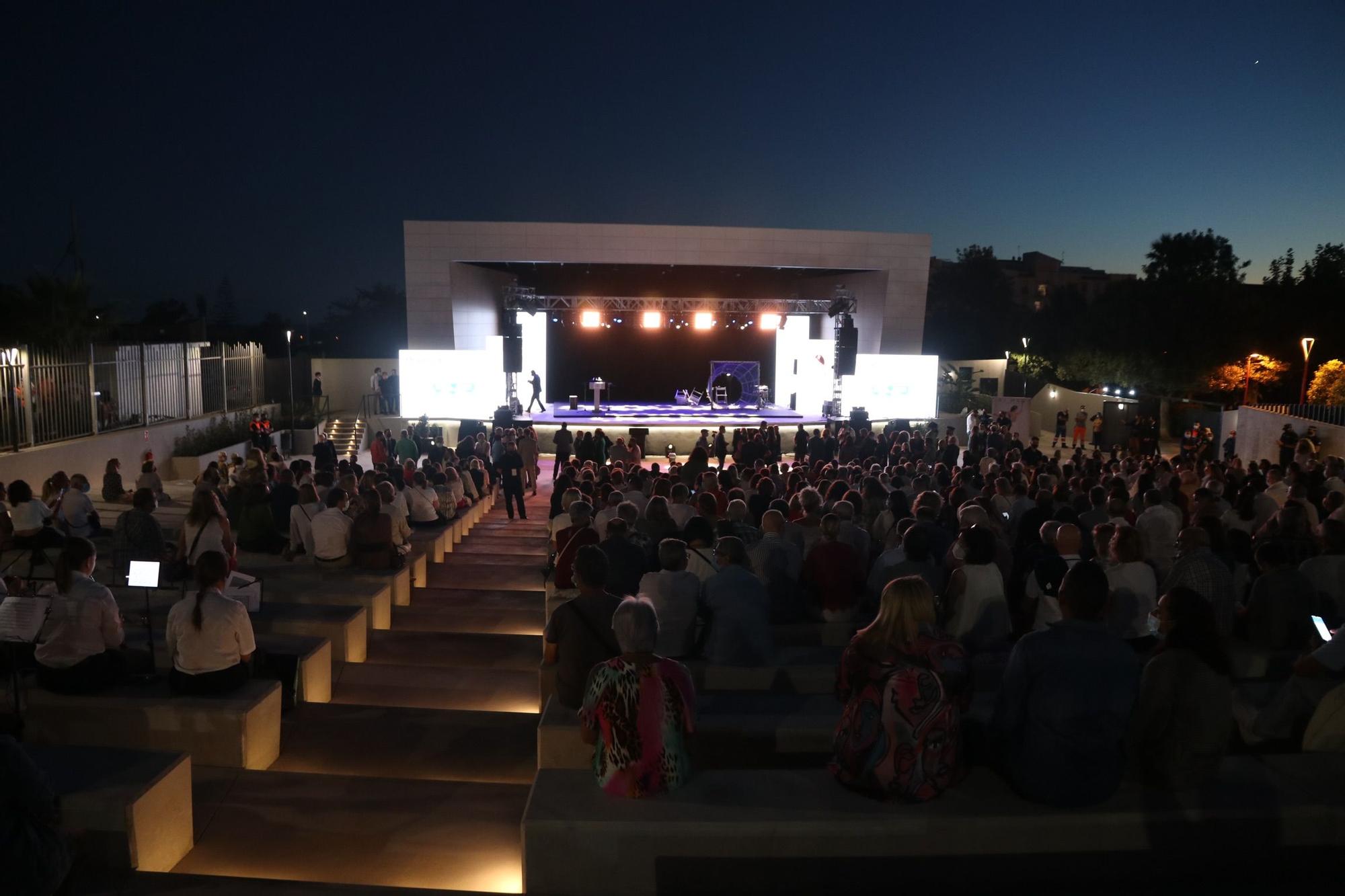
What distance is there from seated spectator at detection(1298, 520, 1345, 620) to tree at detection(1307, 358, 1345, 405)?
1837cm

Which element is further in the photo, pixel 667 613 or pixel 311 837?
pixel 667 613

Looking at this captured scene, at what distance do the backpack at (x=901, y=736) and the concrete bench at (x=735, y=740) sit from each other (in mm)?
686

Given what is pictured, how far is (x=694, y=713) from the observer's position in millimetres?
3064

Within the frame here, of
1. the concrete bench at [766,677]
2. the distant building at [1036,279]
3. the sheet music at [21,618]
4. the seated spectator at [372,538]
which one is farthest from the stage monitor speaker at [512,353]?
the distant building at [1036,279]

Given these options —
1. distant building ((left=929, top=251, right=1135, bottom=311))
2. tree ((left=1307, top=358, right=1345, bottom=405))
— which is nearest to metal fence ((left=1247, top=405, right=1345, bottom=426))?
tree ((left=1307, top=358, right=1345, bottom=405))

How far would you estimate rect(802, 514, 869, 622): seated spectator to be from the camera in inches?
207

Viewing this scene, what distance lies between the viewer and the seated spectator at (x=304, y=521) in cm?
692

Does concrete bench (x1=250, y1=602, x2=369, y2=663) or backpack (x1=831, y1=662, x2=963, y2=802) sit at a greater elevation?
backpack (x1=831, y1=662, x2=963, y2=802)

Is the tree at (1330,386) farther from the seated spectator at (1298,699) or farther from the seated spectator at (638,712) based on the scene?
the seated spectator at (638,712)

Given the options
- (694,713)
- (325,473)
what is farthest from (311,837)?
(325,473)

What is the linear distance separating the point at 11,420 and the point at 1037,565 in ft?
43.6

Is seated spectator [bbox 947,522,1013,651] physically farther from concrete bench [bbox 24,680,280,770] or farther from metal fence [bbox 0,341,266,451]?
metal fence [bbox 0,341,266,451]

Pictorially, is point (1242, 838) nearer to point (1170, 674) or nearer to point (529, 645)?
point (1170, 674)

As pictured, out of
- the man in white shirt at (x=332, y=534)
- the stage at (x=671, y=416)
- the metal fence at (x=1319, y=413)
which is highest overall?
the metal fence at (x=1319, y=413)
